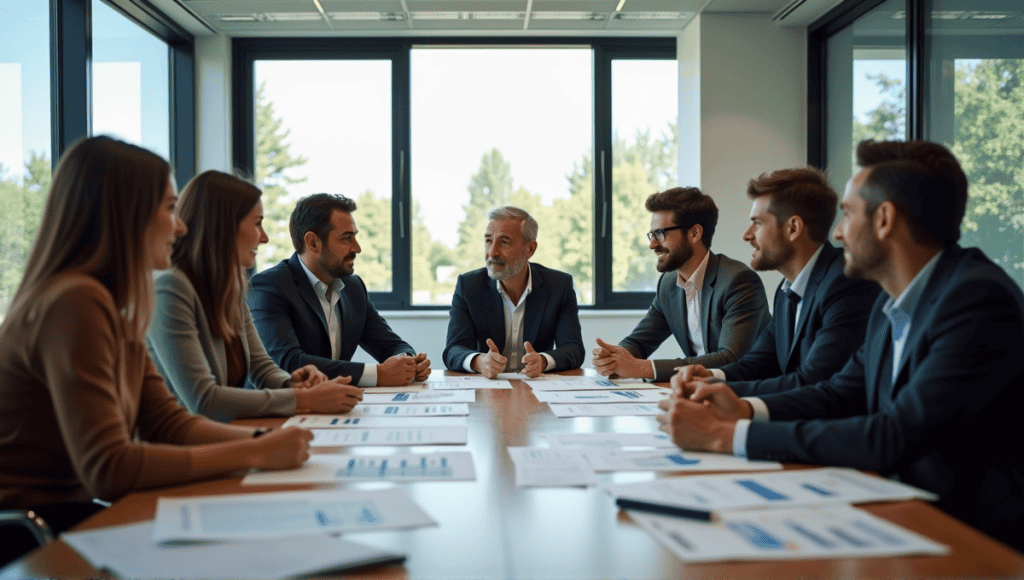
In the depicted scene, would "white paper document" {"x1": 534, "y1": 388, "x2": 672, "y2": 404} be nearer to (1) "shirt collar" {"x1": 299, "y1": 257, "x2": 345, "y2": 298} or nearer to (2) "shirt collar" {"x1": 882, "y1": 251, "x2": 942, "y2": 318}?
(2) "shirt collar" {"x1": 882, "y1": 251, "x2": 942, "y2": 318}

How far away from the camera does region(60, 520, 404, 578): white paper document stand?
90cm

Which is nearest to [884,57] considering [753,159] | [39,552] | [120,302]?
[753,159]

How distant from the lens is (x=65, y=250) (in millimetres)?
1338

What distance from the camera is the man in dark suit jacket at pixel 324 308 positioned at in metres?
2.81

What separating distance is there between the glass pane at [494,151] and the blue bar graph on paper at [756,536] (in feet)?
15.5

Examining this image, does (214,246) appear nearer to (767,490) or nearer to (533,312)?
(767,490)

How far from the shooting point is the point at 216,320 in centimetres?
212

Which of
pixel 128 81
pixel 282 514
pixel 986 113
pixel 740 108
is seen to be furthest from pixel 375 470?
pixel 740 108

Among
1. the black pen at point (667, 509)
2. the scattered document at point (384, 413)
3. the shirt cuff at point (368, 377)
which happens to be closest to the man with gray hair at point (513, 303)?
the shirt cuff at point (368, 377)

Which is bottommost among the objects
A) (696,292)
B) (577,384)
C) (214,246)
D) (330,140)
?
(577,384)

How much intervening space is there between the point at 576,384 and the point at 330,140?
12.2 feet

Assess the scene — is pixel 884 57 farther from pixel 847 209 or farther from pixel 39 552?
pixel 39 552

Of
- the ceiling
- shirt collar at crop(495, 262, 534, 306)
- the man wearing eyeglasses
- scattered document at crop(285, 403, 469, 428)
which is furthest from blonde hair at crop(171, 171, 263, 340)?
the ceiling

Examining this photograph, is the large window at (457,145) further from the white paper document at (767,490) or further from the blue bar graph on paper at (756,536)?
the blue bar graph on paper at (756,536)
